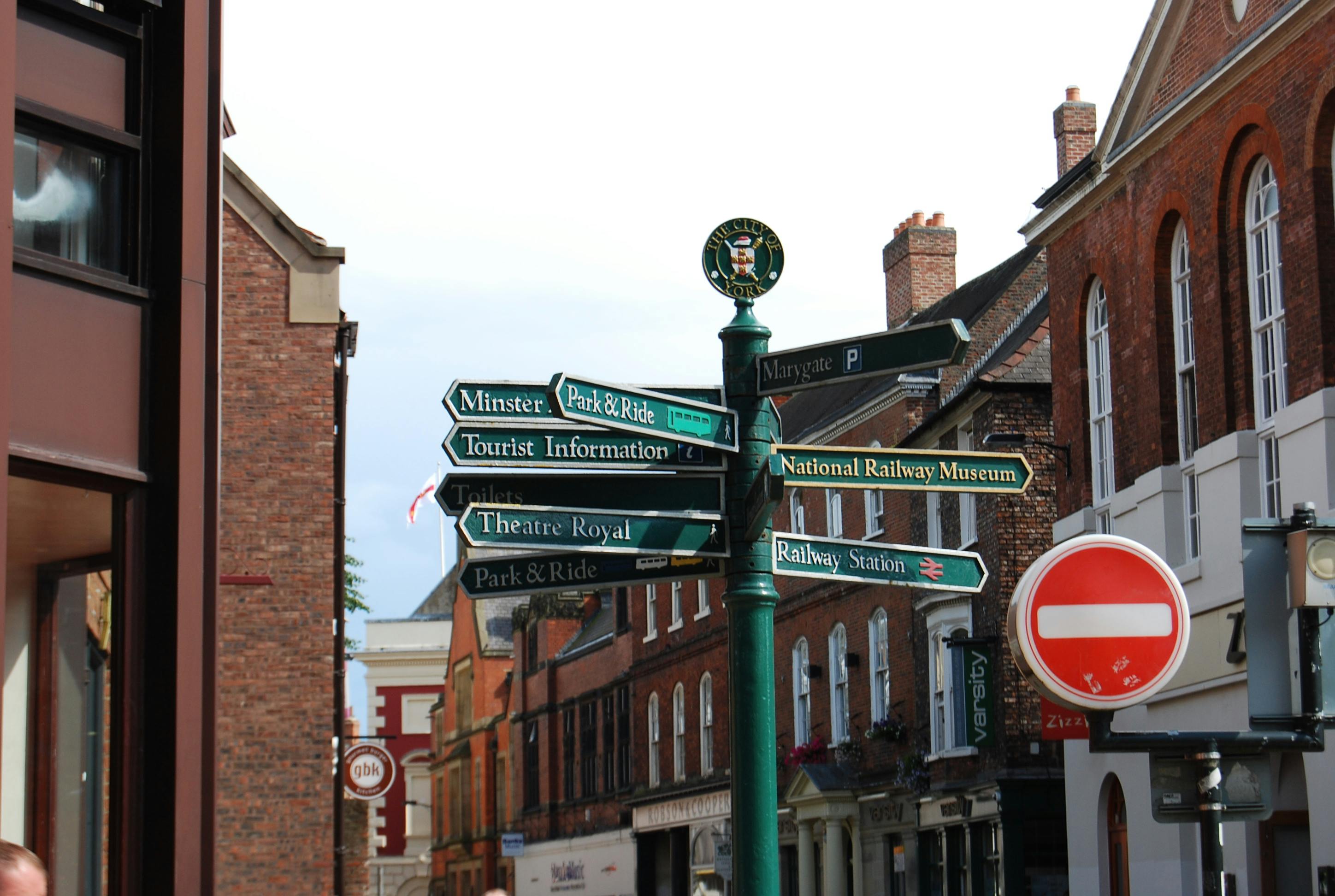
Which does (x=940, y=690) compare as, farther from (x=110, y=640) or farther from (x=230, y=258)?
(x=110, y=640)

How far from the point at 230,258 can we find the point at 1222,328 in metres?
11.4

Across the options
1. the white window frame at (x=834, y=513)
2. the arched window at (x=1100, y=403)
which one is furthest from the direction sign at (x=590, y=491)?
the white window frame at (x=834, y=513)

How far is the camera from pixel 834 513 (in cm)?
3534

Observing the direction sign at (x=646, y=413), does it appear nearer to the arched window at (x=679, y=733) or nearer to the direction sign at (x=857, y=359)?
the direction sign at (x=857, y=359)

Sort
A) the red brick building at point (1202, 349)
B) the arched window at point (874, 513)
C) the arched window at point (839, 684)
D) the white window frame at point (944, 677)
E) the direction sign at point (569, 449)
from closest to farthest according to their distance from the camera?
the direction sign at point (569, 449) < the red brick building at point (1202, 349) < the white window frame at point (944, 677) < the arched window at point (874, 513) < the arched window at point (839, 684)

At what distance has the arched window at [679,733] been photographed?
144ft

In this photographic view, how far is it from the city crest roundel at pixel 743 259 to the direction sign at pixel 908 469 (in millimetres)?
768

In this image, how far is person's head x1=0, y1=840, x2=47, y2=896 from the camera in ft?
11.8

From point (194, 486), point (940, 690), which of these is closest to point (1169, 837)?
point (940, 690)

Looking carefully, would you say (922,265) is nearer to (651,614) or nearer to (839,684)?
(839,684)

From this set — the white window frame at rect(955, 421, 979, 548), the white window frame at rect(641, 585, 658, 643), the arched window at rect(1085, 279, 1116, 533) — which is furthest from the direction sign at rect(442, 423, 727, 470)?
the white window frame at rect(641, 585, 658, 643)

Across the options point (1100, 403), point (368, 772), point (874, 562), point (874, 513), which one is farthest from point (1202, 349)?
point (368, 772)

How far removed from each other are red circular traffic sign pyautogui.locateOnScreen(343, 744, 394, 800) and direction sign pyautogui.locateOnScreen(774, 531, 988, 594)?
76.9ft

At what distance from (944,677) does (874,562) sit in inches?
871
